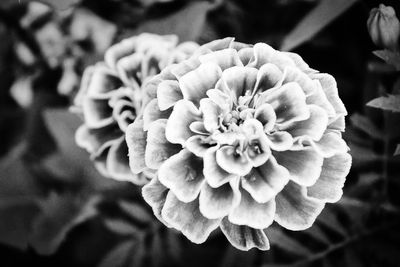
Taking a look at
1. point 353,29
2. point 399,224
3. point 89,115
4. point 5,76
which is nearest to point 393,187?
point 399,224

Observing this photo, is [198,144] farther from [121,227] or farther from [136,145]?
[121,227]

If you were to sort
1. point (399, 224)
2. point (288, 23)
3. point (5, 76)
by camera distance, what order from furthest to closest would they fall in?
point (5, 76) < point (288, 23) < point (399, 224)

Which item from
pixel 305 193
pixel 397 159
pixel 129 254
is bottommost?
pixel 129 254

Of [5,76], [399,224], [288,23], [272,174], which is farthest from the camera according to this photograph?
[5,76]

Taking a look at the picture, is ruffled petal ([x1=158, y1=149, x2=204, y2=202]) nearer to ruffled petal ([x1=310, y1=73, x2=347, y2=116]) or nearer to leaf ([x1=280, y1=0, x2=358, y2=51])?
ruffled petal ([x1=310, y1=73, x2=347, y2=116])

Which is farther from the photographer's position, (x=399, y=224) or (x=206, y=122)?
(x=399, y=224)

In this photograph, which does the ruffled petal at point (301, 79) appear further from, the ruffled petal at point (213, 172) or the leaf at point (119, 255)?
the leaf at point (119, 255)

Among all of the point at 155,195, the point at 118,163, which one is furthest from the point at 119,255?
the point at 155,195

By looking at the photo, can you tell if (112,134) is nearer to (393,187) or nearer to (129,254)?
(129,254)
